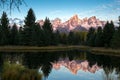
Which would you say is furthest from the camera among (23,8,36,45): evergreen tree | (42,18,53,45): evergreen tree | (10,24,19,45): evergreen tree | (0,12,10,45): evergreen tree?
(42,18,53,45): evergreen tree

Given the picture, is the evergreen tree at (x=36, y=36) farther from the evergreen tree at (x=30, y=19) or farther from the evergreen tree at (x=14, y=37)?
the evergreen tree at (x=14, y=37)

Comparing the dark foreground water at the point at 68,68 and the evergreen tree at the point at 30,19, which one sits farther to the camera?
the evergreen tree at the point at 30,19

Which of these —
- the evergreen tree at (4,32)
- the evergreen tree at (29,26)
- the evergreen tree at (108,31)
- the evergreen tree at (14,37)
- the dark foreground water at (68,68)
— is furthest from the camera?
the evergreen tree at (29,26)

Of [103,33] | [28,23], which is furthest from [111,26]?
[28,23]

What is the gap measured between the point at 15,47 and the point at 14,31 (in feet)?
24.4

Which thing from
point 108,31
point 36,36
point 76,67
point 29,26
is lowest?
point 76,67

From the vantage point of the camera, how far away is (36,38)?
90.2 meters

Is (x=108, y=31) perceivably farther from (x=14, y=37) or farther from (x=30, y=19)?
(x=14, y=37)

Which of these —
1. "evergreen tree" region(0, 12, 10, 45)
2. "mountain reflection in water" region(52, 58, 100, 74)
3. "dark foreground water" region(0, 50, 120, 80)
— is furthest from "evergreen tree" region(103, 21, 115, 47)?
→ "mountain reflection in water" region(52, 58, 100, 74)

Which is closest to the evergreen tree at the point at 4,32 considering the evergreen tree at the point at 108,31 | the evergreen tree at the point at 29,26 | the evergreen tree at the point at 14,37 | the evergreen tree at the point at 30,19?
the evergreen tree at the point at 14,37

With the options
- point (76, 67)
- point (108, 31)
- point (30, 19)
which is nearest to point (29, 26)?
point (30, 19)

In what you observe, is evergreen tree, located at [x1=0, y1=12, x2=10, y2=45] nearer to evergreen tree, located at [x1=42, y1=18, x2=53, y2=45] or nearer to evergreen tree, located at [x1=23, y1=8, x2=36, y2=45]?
evergreen tree, located at [x1=23, y1=8, x2=36, y2=45]

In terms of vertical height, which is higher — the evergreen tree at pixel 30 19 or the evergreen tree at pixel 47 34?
the evergreen tree at pixel 30 19

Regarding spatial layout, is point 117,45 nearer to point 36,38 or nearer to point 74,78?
point 36,38
